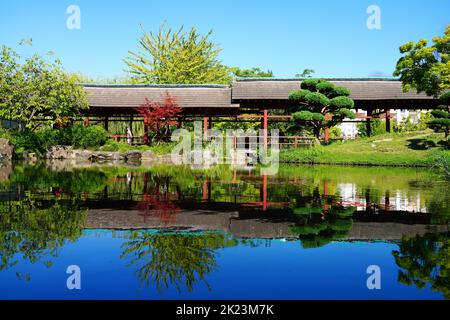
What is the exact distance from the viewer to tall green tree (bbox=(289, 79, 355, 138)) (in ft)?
89.5

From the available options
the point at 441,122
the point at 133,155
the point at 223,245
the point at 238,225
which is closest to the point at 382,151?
the point at 441,122

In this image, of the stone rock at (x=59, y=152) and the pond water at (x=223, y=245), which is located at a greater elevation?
the stone rock at (x=59, y=152)

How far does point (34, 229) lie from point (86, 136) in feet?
78.2

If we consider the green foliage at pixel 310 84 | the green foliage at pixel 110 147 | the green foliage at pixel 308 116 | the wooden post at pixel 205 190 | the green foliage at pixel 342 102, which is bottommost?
the wooden post at pixel 205 190

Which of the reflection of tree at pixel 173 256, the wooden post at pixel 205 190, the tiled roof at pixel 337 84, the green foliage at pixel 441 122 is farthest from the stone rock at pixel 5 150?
the green foliage at pixel 441 122

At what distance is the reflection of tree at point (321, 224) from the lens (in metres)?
6.43

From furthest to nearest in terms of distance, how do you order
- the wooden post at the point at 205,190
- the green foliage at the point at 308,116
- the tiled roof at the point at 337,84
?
the tiled roof at the point at 337,84
the green foliage at the point at 308,116
the wooden post at the point at 205,190

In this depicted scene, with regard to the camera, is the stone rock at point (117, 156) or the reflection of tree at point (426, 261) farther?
the stone rock at point (117, 156)

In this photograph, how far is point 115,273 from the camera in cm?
480

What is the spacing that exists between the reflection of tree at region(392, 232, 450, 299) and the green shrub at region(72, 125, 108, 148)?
2584 cm

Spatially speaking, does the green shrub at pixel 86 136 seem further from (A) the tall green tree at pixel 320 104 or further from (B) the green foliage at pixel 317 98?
(B) the green foliage at pixel 317 98

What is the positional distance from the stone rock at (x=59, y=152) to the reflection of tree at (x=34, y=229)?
2030cm

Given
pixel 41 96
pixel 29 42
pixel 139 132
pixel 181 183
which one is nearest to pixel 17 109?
pixel 41 96
